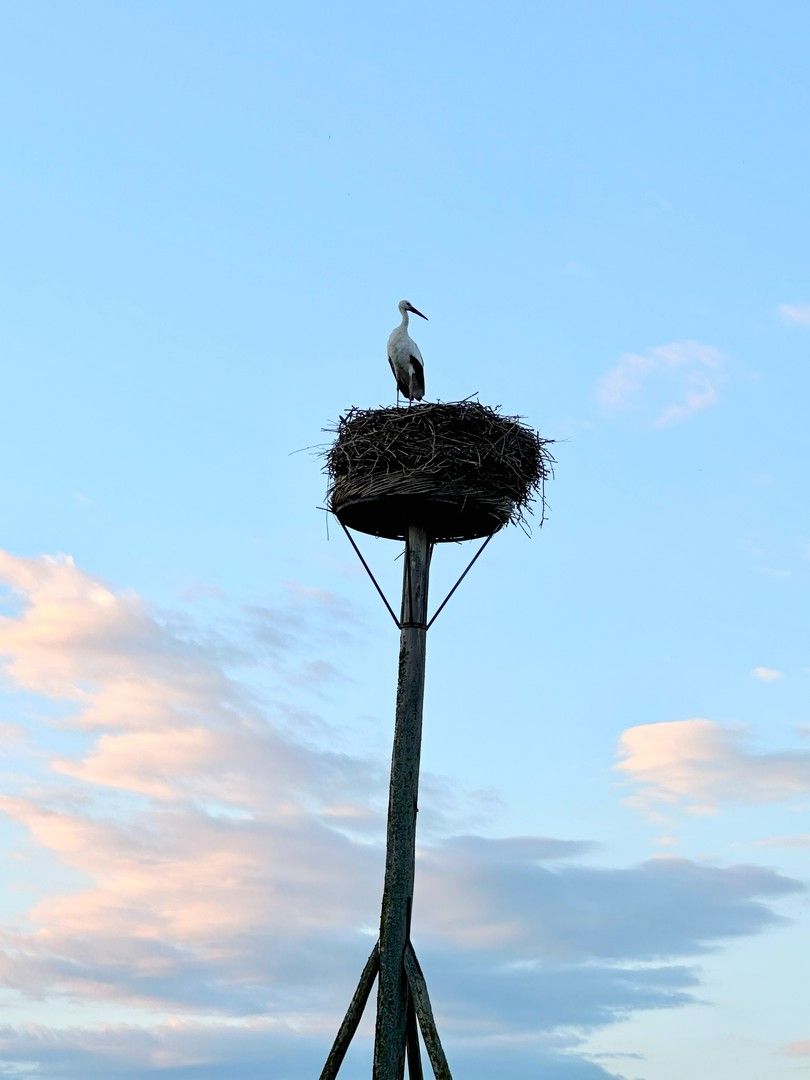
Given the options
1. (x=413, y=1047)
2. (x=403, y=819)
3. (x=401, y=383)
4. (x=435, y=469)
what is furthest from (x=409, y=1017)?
(x=401, y=383)

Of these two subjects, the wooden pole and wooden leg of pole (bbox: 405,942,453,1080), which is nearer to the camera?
wooden leg of pole (bbox: 405,942,453,1080)

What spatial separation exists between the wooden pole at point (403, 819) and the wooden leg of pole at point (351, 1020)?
0.34 feet

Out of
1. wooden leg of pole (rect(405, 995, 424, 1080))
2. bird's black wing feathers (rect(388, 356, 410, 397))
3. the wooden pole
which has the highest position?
bird's black wing feathers (rect(388, 356, 410, 397))

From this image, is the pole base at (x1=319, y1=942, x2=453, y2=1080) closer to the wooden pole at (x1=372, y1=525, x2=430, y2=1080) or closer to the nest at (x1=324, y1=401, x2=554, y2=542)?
the wooden pole at (x1=372, y1=525, x2=430, y2=1080)

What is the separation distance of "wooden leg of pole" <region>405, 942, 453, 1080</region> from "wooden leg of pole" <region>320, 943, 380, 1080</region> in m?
0.27

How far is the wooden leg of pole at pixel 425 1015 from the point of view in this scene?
434 inches

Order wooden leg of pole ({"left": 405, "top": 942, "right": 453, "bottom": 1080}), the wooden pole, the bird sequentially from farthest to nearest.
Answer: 1. the bird
2. the wooden pole
3. wooden leg of pole ({"left": 405, "top": 942, "right": 453, "bottom": 1080})

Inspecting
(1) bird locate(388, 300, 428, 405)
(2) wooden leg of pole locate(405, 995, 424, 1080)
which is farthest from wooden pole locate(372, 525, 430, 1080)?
(1) bird locate(388, 300, 428, 405)

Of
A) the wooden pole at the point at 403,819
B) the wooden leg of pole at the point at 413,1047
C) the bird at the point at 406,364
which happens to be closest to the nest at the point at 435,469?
the wooden pole at the point at 403,819

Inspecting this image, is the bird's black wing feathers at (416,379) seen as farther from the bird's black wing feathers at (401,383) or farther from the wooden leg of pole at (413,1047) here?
the wooden leg of pole at (413,1047)

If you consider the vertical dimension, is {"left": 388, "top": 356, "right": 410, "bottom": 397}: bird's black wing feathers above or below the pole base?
above

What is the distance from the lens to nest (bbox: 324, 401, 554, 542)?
12250 millimetres

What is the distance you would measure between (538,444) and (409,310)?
3.85 m

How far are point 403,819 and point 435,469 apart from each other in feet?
9.10
